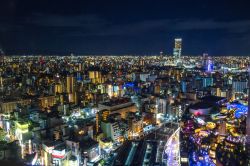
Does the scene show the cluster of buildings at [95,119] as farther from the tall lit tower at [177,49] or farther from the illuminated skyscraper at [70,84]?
the tall lit tower at [177,49]

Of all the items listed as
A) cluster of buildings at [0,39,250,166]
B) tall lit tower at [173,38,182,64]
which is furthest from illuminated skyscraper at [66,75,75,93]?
tall lit tower at [173,38,182,64]

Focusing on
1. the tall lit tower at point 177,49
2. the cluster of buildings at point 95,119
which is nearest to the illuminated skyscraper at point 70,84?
the cluster of buildings at point 95,119

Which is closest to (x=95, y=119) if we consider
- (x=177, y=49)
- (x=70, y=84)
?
(x=70, y=84)

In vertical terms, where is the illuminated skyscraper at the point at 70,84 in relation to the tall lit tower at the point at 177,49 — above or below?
below

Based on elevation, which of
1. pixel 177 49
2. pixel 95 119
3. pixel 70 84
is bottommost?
pixel 95 119

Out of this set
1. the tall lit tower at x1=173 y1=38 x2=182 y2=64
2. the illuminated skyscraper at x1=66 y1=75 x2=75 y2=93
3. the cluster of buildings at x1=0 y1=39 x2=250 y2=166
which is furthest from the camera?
the tall lit tower at x1=173 y1=38 x2=182 y2=64

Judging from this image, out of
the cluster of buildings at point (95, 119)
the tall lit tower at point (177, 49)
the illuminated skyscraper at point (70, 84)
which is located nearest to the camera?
the cluster of buildings at point (95, 119)

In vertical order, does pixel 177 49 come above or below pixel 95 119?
above

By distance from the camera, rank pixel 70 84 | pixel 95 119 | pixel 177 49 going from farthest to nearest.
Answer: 1. pixel 177 49
2. pixel 70 84
3. pixel 95 119

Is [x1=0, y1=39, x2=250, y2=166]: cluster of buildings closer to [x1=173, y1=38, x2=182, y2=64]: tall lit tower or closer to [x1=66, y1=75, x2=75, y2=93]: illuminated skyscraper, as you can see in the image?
[x1=66, y1=75, x2=75, y2=93]: illuminated skyscraper

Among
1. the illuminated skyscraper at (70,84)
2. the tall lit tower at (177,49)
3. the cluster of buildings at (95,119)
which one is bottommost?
the cluster of buildings at (95,119)

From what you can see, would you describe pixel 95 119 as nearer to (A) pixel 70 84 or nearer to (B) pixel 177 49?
(A) pixel 70 84

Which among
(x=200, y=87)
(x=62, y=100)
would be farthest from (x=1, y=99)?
(x=200, y=87)
